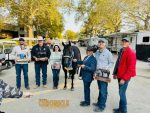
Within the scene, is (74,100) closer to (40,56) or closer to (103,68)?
(103,68)

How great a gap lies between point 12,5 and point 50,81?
40.5 m

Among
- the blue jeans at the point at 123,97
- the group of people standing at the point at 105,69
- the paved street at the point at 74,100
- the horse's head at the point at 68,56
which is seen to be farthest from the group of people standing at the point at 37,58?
the blue jeans at the point at 123,97

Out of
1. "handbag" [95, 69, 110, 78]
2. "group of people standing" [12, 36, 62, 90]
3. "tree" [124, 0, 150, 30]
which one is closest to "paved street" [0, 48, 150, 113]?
"group of people standing" [12, 36, 62, 90]

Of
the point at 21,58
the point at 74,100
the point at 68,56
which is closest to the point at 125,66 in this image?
the point at 74,100

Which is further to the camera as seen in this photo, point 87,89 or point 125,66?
point 87,89

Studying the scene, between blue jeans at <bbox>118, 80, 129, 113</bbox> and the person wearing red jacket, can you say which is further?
blue jeans at <bbox>118, 80, 129, 113</bbox>

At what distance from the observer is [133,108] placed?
868cm

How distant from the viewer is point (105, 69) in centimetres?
826

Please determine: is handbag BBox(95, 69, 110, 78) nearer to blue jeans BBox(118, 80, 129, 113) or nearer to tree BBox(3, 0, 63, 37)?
blue jeans BBox(118, 80, 129, 113)

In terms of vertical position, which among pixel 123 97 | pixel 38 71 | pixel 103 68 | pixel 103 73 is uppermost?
pixel 103 68

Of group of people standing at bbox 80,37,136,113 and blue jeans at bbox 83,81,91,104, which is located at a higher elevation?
group of people standing at bbox 80,37,136,113

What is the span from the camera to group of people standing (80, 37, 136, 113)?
769 cm

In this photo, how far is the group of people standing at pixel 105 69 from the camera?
7.69 meters

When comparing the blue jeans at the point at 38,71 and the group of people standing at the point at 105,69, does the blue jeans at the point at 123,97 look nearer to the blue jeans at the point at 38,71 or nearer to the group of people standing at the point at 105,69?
the group of people standing at the point at 105,69
